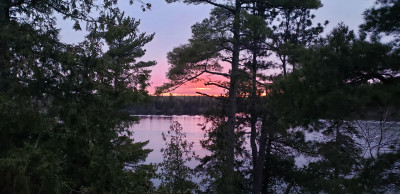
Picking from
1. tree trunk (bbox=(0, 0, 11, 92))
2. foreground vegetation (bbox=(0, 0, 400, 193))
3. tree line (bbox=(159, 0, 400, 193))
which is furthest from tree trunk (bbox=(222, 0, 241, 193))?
tree trunk (bbox=(0, 0, 11, 92))

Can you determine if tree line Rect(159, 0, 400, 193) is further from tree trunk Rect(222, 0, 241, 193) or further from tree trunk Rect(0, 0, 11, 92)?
tree trunk Rect(0, 0, 11, 92)

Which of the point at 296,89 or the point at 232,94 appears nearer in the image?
the point at 296,89

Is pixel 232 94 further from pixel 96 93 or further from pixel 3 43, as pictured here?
pixel 3 43

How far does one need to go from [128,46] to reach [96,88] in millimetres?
16999

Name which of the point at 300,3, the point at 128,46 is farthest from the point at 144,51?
the point at 300,3

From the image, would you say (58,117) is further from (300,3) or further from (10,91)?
(300,3)

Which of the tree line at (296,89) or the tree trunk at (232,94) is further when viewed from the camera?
the tree trunk at (232,94)

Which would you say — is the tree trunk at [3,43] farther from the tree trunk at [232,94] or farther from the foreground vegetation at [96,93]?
the tree trunk at [232,94]

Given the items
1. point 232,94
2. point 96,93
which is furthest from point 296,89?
point 232,94

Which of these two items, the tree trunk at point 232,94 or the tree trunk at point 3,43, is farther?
the tree trunk at point 232,94

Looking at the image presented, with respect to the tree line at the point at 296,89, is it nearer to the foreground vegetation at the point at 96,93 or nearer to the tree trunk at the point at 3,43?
the foreground vegetation at the point at 96,93

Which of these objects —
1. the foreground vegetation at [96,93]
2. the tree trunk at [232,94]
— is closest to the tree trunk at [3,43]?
the foreground vegetation at [96,93]

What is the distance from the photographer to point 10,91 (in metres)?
5.93

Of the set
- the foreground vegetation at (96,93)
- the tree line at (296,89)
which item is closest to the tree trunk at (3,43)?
the foreground vegetation at (96,93)
